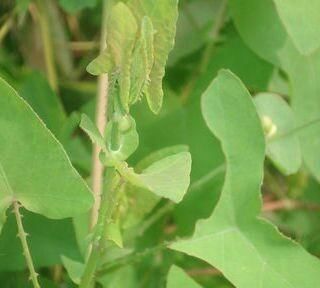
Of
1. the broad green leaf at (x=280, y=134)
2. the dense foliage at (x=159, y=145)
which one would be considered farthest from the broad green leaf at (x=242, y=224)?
the broad green leaf at (x=280, y=134)

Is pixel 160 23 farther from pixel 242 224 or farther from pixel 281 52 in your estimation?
pixel 281 52

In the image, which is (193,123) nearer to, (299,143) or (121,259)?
(299,143)

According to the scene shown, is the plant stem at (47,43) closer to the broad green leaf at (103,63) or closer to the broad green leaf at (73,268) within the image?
the broad green leaf at (73,268)

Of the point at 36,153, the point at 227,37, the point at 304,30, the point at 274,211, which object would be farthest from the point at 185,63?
the point at 36,153

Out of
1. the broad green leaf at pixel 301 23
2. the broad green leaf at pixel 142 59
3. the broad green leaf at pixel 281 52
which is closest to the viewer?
the broad green leaf at pixel 142 59

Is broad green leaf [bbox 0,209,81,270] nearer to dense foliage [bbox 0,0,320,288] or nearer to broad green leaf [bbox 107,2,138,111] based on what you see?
dense foliage [bbox 0,0,320,288]

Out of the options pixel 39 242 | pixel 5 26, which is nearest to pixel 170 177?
pixel 39 242

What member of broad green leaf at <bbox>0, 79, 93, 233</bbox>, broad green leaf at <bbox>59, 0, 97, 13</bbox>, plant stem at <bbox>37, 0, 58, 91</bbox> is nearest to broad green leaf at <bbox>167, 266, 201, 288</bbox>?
broad green leaf at <bbox>0, 79, 93, 233</bbox>
